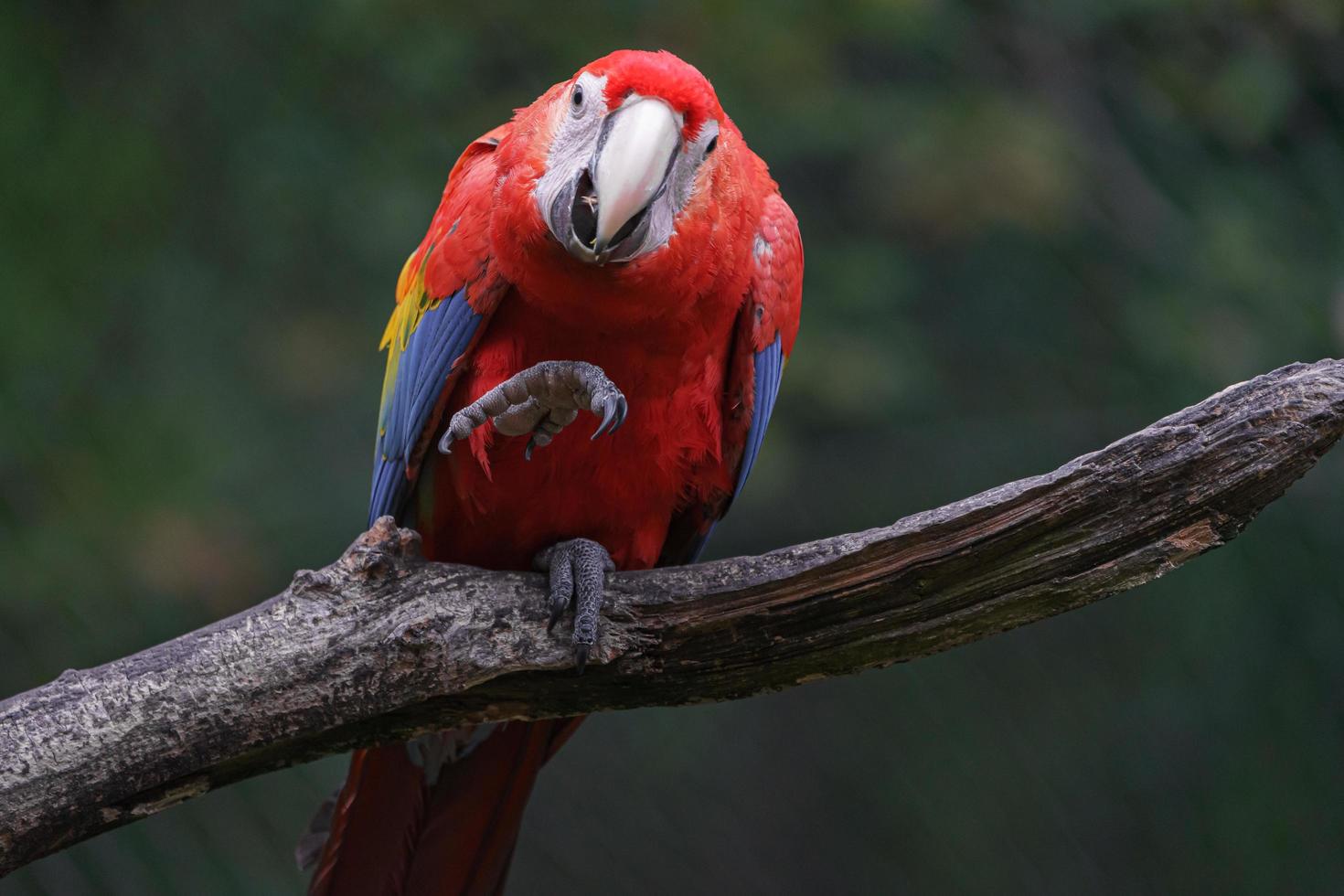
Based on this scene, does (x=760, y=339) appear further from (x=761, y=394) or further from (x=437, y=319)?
(x=437, y=319)

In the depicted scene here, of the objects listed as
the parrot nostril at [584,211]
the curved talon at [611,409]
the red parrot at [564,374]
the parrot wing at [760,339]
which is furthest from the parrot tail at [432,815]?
the parrot nostril at [584,211]

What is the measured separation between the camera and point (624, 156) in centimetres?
134

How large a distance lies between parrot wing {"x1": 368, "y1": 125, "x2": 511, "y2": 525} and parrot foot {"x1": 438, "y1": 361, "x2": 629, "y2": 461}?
0.73ft

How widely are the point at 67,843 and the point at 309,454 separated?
210 centimetres

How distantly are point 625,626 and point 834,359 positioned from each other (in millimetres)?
1990

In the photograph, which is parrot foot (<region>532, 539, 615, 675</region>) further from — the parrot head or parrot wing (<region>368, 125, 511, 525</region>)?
the parrot head

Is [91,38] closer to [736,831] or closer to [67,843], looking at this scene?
[67,843]

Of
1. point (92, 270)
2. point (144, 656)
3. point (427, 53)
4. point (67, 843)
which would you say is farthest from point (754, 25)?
point (67, 843)

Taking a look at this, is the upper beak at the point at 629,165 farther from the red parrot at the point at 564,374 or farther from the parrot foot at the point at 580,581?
the parrot foot at the point at 580,581

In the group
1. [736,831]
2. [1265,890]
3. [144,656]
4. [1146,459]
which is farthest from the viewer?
[736,831]

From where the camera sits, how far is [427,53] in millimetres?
3316

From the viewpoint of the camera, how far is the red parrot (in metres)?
1.41

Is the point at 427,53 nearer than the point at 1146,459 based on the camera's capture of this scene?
No

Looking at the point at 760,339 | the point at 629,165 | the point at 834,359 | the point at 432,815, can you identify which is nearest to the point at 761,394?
the point at 760,339
